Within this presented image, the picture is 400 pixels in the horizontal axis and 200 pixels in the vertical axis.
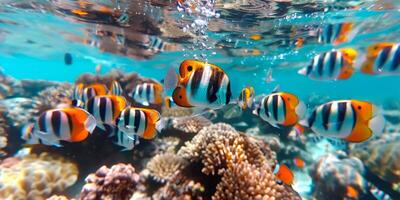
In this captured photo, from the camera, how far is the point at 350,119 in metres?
3.24

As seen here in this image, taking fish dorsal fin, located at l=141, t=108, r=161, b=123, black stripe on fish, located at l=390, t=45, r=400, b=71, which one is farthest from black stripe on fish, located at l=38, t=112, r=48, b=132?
black stripe on fish, located at l=390, t=45, r=400, b=71

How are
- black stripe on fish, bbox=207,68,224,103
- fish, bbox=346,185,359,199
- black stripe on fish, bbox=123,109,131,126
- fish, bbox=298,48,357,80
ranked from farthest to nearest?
1. fish, bbox=346,185,359,199
2. fish, bbox=298,48,357,80
3. black stripe on fish, bbox=123,109,131,126
4. black stripe on fish, bbox=207,68,224,103

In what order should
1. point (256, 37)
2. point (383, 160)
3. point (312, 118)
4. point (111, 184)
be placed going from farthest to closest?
point (256, 37)
point (383, 160)
point (111, 184)
point (312, 118)

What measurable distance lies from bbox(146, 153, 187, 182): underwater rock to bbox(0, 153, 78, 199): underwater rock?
1.98 metres

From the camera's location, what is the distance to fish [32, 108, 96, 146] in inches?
151

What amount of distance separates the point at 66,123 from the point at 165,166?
91.7 inches

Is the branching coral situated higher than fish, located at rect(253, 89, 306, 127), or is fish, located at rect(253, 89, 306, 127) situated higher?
fish, located at rect(253, 89, 306, 127)

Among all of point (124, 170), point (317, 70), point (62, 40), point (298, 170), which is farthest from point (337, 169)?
point (62, 40)

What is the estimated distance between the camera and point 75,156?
286 inches

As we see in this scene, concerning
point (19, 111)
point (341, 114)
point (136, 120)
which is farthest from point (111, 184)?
point (19, 111)

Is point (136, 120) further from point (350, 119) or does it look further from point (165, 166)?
point (350, 119)

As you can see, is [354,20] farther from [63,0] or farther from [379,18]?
[63,0]

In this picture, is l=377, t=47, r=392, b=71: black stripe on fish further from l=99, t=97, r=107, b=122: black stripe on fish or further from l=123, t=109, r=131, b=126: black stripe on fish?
l=99, t=97, r=107, b=122: black stripe on fish

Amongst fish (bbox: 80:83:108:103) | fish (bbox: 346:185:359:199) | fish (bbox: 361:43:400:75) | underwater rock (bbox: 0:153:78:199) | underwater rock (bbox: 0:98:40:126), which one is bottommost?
underwater rock (bbox: 0:98:40:126)
